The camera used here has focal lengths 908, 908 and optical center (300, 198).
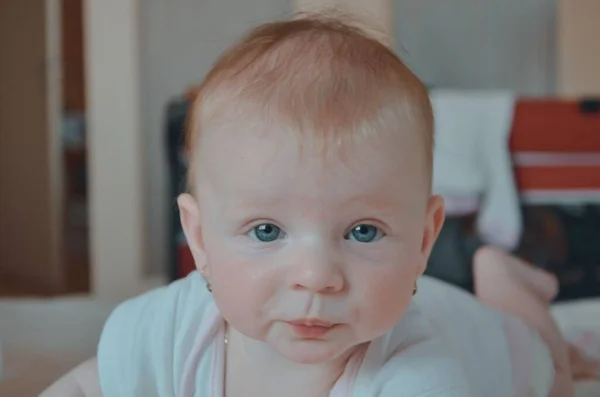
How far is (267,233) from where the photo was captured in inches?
24.7

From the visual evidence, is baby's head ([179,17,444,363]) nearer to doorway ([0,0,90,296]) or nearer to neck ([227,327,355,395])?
neck ([227,327,355,395])

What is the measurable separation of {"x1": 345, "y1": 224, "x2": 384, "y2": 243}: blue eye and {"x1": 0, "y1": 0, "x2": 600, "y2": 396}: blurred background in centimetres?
75

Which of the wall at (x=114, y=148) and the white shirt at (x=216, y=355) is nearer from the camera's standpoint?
the white shirt at (x=216, y=355)

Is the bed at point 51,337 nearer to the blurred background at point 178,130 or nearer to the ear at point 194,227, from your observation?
the blurred background at point 178,130

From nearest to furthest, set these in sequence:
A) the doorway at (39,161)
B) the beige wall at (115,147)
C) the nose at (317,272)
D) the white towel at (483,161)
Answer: the nose at (317,272) → the white towel at (483,161) → the beige wall at (115,147) → the doorway at (39,161)

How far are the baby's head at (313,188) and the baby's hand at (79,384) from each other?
0.66 ft

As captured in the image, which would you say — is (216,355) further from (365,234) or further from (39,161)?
(39,161)

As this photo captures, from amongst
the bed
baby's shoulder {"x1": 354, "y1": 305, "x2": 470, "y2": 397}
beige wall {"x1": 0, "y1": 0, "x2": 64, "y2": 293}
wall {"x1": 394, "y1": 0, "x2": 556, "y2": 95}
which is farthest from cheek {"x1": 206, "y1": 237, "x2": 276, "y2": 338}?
beige wall {"x1": 0, "y1": 0, "x2": 64, "y2": 293}

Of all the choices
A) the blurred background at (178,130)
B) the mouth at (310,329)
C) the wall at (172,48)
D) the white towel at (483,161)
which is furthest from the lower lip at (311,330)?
the wall at (172,48)

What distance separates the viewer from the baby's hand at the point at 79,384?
0.78m

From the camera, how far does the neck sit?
2.35 feet

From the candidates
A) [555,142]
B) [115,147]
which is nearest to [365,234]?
[555,142]

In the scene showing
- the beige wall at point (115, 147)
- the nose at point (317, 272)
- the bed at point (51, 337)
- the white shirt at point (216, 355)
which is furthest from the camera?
the beige wall at point (115, 147)

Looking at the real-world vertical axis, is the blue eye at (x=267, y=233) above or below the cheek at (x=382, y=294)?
above
